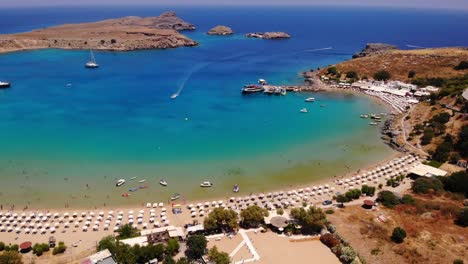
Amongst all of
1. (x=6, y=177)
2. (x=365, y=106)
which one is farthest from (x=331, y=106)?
(x=6, y=177)

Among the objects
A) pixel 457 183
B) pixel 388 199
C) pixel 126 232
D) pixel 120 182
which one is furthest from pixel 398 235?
pixel 120 182

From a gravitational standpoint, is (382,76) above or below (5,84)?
above

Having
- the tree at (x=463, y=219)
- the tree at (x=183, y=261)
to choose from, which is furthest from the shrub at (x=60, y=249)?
the tree at (x=463, y=219)

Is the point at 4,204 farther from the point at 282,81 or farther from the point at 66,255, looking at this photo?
the point at 282,81

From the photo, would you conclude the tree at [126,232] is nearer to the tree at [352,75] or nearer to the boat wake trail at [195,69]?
the boat wake trail at [195,69]

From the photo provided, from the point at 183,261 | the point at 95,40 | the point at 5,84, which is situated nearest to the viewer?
the point at 183,261

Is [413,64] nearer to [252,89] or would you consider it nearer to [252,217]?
[252,89]

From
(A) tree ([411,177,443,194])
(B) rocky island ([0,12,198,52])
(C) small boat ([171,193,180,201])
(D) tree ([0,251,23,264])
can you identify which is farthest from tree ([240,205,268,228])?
(B) rocky island ([0,12,198,52])
